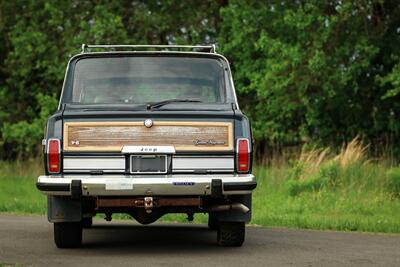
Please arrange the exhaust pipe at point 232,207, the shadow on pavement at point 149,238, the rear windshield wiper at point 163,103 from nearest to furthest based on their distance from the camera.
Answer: the exhaust pipe at point 232,207, the rear windshield wiper at point 163,103, the shadow on pavement at point 149,238

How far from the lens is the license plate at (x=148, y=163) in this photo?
10.4 metres

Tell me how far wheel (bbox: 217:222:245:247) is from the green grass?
9.80ft

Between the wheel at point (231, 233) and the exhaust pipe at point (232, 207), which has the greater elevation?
the exhaust pipe at point (232, 207)

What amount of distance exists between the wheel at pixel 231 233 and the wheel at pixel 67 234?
149 centimetres

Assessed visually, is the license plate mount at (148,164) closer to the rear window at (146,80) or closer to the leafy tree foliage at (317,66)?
the rear window at (146,80)

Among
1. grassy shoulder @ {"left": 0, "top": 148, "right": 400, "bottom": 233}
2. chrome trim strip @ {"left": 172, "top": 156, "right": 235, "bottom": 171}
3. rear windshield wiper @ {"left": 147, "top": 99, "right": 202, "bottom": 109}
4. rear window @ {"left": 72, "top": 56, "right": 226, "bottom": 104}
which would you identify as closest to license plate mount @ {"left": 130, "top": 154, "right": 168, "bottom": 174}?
chrome trim strip @ {"left": 172, "top": 156, "right": 235, "bottom": 171}

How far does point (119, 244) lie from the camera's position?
11.9m

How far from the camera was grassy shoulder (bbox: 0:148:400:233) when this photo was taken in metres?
14.7

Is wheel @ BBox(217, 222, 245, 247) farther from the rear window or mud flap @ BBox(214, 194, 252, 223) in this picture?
the rear window

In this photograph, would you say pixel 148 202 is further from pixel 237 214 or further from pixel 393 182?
pixel 393 182

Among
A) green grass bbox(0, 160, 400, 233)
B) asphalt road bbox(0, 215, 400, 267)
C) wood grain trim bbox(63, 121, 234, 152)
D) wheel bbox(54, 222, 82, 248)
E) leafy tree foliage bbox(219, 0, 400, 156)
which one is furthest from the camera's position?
leafy tree foliage bbox(219, 0, 400, 156)

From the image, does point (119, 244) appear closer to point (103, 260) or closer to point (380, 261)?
point (103, 260)

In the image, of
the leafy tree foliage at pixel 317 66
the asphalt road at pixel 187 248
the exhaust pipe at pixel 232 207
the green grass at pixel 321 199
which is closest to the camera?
the asphalt road at pixel 187 248

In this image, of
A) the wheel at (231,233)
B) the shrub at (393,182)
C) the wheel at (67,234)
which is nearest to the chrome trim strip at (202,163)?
the wheel at (231,233)
